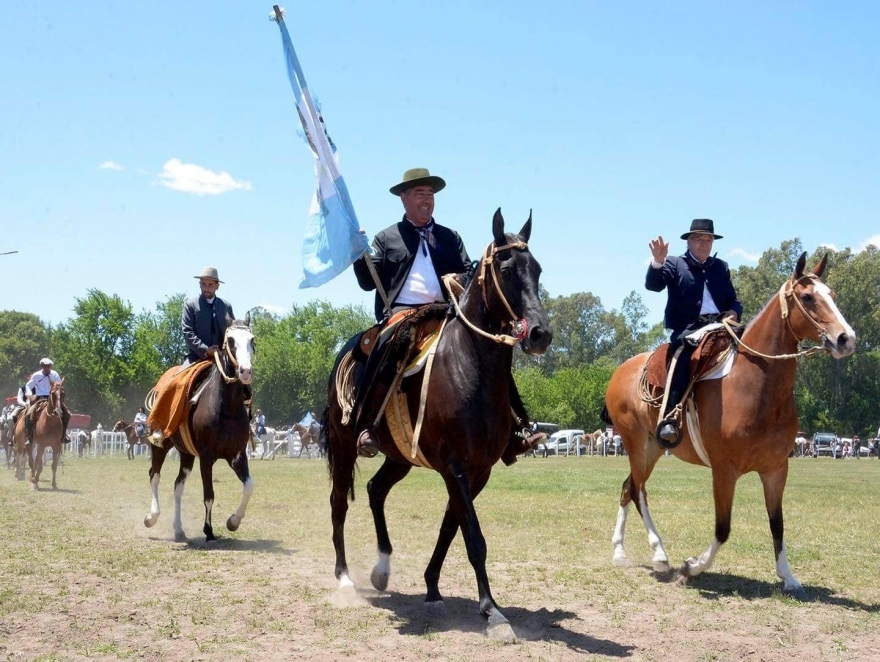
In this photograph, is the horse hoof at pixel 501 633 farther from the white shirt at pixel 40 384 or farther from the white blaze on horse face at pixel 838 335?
the white shirt at pixel 40 384

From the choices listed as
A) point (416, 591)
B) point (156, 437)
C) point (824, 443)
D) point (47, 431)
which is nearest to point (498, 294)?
point (416, 591)

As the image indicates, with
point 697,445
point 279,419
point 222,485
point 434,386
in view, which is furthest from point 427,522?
point 279,419

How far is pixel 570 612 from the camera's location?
24.7 ft

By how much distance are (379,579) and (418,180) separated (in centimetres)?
382

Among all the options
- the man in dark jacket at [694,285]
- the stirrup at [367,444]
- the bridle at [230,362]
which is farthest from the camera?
the bridle at [230,362]

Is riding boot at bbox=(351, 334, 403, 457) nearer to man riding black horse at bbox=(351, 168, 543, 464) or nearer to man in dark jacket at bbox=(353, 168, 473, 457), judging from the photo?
man riding black horse at bbox=(351, 168, 543, 464)

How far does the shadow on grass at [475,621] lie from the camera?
21.0 feet

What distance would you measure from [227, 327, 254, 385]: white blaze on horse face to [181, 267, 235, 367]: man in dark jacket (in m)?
1.08

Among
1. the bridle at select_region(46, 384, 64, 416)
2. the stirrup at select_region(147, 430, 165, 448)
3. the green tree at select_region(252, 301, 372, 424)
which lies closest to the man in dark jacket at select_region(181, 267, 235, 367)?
the stirrup at select_region(147, 430, 165, 448)

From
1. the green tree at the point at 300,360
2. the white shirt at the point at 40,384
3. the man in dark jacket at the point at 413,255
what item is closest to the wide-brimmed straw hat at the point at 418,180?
the man in dark jacket at the point at 413,255

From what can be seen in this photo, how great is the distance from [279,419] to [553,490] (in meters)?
80.5

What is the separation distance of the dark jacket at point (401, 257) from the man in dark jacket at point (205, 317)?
5128 millimetres

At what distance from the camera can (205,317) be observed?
42.2 feet

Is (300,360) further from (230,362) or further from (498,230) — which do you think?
(498,230)
